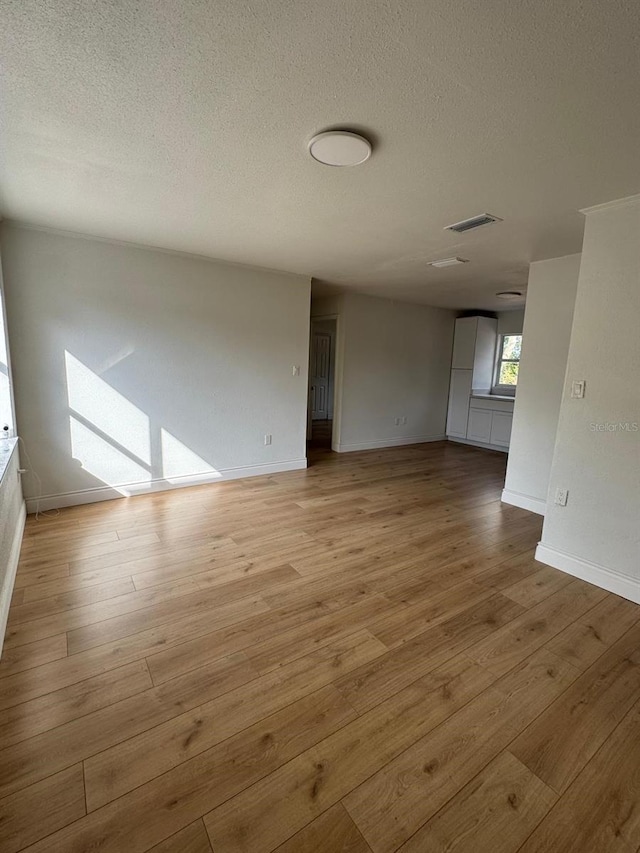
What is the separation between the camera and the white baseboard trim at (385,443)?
19.4 feet

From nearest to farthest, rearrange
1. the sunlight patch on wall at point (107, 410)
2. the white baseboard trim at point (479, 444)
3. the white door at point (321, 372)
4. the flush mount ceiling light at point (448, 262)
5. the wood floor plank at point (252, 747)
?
the wood floor plank at point (252, 747), the sunlight patch on wall at point (107, 410), the flush mount ceiling light at point (448, 262), the white baseboard trim at point (479, 444), the white door at point (321, 372)

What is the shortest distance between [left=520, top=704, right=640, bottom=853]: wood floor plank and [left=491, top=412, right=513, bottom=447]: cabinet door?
200 inches

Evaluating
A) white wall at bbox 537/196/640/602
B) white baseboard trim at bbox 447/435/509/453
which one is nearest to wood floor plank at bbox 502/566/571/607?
white wall at bbox 537/196/640/602

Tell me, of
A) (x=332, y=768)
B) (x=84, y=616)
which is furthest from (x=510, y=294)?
(x=84, y=616)

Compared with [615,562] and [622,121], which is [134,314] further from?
[615,562]

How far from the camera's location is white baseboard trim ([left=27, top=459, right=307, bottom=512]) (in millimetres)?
3379

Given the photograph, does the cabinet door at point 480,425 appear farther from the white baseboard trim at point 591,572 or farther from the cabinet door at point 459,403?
the white baseboard trim at point 591,572

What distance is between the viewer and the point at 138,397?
12.0 ft

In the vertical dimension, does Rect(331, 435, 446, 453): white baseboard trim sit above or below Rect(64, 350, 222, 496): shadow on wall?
below

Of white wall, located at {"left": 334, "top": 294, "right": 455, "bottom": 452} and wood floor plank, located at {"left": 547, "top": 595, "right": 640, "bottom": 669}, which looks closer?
wood floor plank, located at {"left": 547, "top": 595, "right": 640, "bottom": 669}

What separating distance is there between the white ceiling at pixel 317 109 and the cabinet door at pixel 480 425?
3921 mm

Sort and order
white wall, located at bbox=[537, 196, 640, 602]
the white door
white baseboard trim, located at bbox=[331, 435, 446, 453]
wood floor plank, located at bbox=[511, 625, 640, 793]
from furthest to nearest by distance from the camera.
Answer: the white door, white baseboard trim, located at bbox=[331, 435, 446, 453], white wall, located at bbox=[537, 196, 640, 602], wood floor plank, located at bbox=[511, 625, 640, 793]

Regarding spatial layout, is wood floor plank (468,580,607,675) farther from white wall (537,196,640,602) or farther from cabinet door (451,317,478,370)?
cabinet door (451,317,478,370)

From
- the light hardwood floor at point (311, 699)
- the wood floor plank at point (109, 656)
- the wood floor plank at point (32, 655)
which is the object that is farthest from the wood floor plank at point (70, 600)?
the wood floor plank at point (109, 656)
